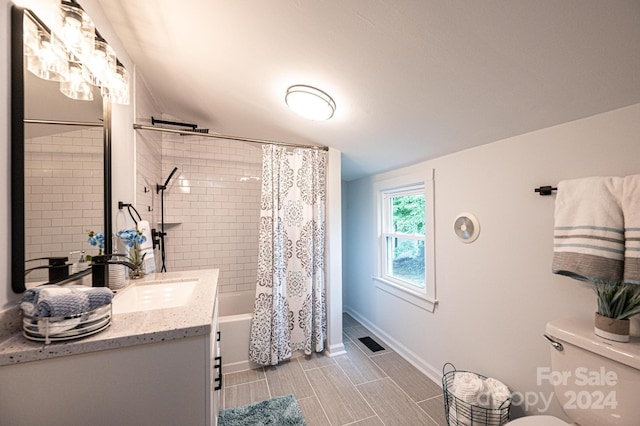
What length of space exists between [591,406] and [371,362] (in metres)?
1.51

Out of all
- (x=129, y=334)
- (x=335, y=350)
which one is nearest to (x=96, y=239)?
(x=129, y=334)

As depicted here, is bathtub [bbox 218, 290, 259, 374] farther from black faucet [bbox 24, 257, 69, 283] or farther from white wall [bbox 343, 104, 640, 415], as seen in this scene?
white wall [bbox 343, 104, 640, 415]

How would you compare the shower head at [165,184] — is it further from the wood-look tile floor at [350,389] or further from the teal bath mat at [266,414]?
the teal bath mat at [266,414]

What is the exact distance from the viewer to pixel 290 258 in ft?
7.54

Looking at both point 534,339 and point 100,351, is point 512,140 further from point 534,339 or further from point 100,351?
point 100,351

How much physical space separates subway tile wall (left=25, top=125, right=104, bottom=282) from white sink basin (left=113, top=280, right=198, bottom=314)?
0.30 metres

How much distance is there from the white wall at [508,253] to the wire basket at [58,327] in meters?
2.05

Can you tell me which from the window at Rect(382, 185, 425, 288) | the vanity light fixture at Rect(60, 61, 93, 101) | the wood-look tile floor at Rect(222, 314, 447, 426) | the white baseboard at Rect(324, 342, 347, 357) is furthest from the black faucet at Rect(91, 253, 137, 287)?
the window at Rect(382, 185, 425, 288)

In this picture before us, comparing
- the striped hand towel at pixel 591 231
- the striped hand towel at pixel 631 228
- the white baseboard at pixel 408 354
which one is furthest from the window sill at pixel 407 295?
the striped hand towel at pixel 631 228

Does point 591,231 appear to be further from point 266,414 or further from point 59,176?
point 59,176

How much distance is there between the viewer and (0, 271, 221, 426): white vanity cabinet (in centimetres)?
67

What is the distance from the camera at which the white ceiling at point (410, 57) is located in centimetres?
86

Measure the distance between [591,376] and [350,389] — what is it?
144 cm

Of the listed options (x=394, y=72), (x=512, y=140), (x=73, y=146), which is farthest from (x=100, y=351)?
(x=512, y=140)
